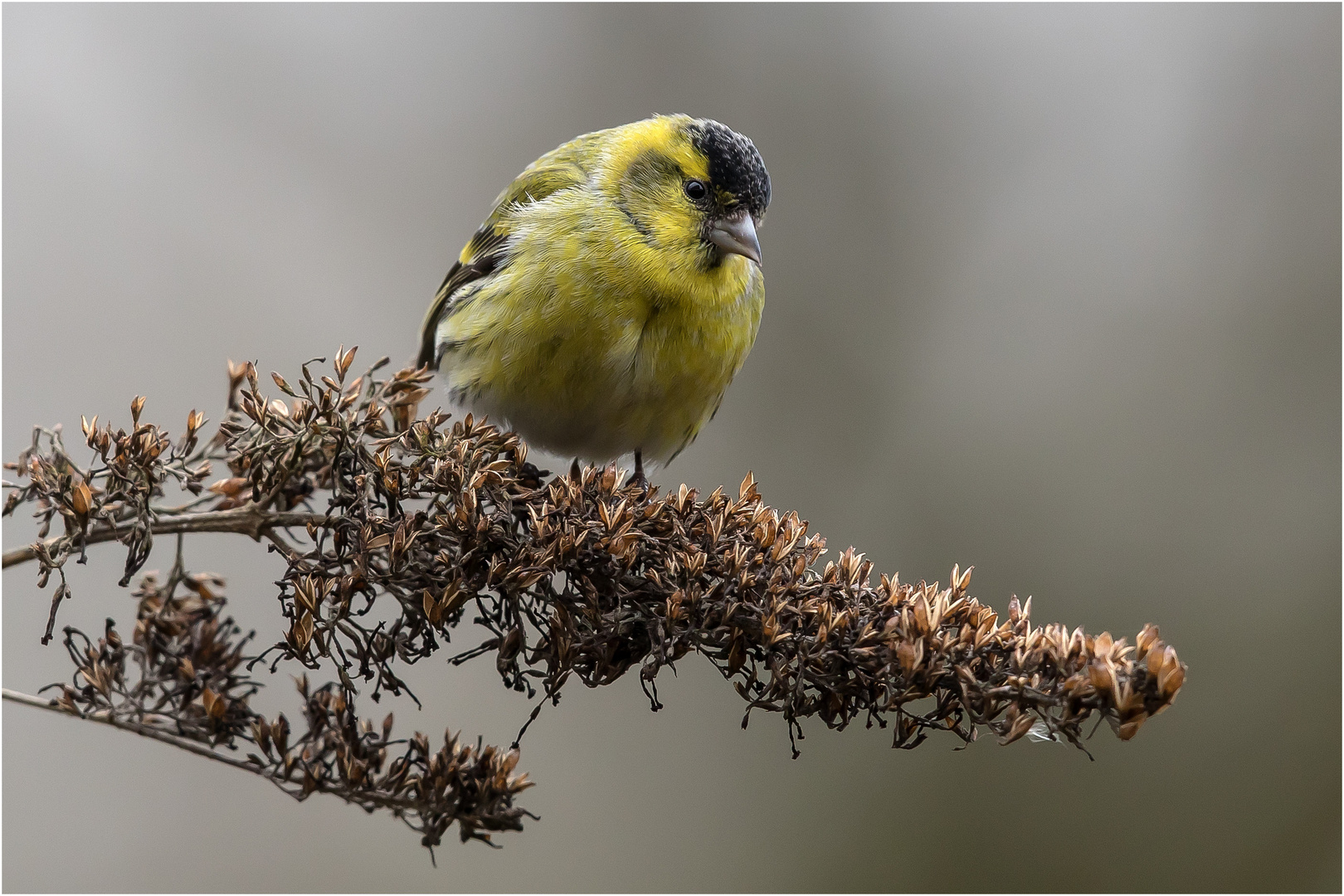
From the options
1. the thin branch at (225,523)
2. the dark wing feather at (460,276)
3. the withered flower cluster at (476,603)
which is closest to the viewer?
the withered flower cluster at (476,603)

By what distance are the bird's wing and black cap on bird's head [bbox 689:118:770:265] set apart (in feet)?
1.50

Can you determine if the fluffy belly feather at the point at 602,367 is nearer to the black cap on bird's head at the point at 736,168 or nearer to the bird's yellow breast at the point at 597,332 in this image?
the bird's yellow breast at the point at 597,332

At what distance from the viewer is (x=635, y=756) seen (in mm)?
6469

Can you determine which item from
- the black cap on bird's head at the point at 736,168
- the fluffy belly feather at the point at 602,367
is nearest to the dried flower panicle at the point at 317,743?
the fluffy belly feather at the point at 602,367

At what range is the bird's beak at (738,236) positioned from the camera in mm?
3266

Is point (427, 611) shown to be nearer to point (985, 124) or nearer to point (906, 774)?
point (906, 774)

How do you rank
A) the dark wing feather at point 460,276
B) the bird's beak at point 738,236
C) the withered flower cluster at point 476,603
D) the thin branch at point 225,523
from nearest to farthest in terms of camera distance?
the withered flower cluster at point 476,603
the thin branch at point 225,523
the bird's beak at point 738,236
the dark wing feather at point 460,276

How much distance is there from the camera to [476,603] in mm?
1996

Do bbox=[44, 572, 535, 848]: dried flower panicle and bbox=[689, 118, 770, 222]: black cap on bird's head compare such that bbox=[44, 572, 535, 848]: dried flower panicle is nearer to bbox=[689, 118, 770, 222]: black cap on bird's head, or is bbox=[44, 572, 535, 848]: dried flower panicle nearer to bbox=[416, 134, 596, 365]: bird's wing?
bbox=[416, 134, 596, 365]: bird's wing

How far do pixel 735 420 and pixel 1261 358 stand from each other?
3.02 metres

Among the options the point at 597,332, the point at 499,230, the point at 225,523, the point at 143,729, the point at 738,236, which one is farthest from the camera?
the point at 499,230

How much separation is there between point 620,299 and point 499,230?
656 millimetres

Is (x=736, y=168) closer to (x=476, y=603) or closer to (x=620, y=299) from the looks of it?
(x=620, y=299)

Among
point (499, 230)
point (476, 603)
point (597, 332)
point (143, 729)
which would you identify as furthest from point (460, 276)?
point (143, 729)
